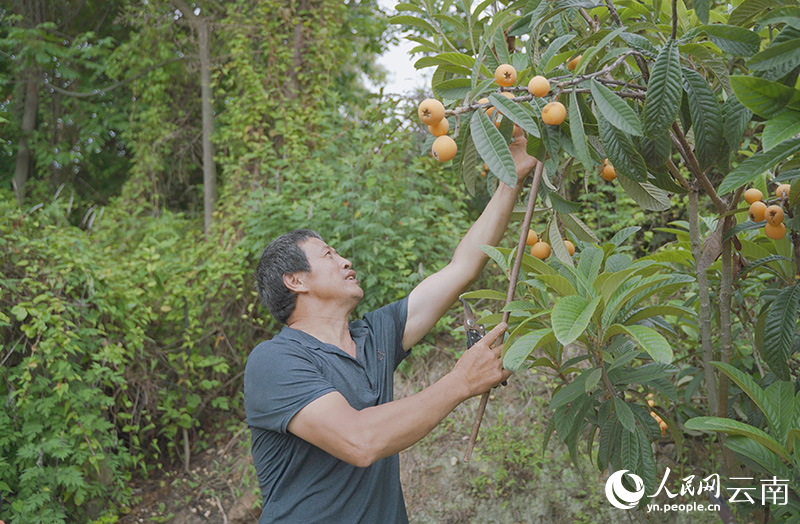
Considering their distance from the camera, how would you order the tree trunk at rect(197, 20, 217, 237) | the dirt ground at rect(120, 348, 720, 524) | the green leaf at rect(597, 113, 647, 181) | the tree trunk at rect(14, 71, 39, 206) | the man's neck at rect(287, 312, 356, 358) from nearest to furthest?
the green leaf at rect(597, 113, 647, 181) < the man's neck at rect(287, 312, 356, 358) < the dirt ground at rect(120, 348, 720, 524) < the tree trunk at rect(197, 20, 217, 237) < the tree trunk at rect(14, 71, 39, 206)

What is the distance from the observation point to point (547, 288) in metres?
1.61

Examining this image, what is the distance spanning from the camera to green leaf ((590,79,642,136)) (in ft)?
3.99

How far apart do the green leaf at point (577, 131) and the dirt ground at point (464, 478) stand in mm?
2152

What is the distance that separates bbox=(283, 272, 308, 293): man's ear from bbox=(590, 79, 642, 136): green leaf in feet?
3.38

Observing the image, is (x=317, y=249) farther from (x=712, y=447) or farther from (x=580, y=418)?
(x=712, y=447)

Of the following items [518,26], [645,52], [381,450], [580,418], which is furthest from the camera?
[580,418]

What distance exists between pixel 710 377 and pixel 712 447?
1581mm

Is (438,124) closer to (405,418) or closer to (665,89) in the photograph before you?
(665,89)

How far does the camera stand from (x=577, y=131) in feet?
4.20

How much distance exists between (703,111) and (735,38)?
0.15 m

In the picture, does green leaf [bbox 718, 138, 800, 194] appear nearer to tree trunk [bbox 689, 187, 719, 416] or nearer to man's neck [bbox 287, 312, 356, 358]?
tree trunk [bbox 689, 187, 719, 416]

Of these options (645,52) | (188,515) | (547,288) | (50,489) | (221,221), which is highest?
(645,52)

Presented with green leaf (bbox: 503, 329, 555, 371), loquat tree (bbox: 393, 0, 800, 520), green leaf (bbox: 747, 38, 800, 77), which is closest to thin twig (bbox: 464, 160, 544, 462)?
loquat tree (bbox: 393, 0, 800, 520)

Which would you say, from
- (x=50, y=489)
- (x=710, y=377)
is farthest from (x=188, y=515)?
(x=710, y=377)
